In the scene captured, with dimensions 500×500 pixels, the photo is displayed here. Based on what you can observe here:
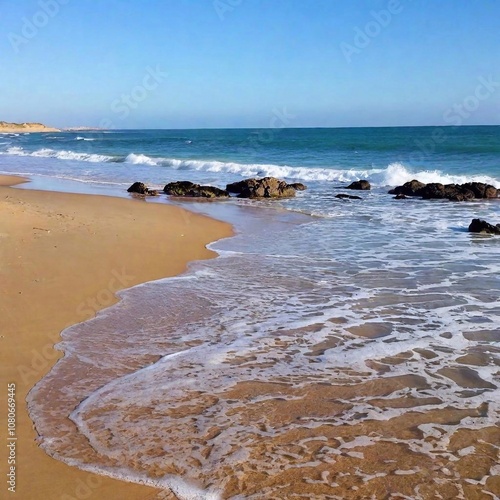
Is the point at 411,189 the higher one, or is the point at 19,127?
the point at 19,127

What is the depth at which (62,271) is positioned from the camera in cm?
783

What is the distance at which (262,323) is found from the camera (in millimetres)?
6113

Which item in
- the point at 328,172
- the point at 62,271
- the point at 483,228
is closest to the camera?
the point at 62,271

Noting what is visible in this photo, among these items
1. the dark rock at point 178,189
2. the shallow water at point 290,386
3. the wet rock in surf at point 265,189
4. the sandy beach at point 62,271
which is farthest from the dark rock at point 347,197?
the shallow water at point 290,386

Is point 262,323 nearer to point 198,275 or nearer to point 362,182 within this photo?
point 198,275

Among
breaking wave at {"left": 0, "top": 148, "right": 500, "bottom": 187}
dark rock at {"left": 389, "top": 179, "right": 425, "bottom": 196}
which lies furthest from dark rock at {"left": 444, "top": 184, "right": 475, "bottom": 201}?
breaking wave at {"left": 0, "top": 148, "right": 500, "bottom": 187}

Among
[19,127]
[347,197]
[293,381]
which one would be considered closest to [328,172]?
[347,197]

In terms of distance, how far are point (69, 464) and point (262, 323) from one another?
3.01m

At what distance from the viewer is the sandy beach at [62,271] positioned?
132 inches

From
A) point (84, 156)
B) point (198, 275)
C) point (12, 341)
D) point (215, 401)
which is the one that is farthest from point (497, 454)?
point (84, 156)

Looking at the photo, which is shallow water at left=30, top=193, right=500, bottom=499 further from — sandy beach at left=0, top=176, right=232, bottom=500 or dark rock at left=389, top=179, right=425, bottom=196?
dark rock at left=389, top=179, right=425, bottom=196

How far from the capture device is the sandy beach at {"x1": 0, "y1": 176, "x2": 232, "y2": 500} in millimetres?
3357

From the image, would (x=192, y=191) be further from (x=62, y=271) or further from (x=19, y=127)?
(x=19, y=127)

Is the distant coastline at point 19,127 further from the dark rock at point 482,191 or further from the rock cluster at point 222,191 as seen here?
the dark rock at point 482,191
